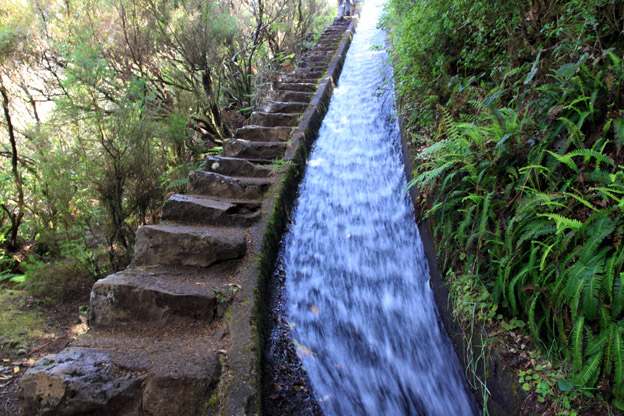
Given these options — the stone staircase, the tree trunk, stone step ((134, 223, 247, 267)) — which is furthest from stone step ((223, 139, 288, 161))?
the tree trunk

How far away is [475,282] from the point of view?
3.06m

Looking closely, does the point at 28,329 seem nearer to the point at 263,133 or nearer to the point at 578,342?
the point at 263,133

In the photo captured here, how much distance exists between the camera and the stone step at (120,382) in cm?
231

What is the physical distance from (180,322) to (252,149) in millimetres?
3194

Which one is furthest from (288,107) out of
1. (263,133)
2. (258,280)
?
(258,280)

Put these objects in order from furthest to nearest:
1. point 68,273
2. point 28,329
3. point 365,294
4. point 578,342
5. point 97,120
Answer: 1. point 68,273
2. point 97,120
3. point 28,329
4. point 365,294
5. point 578,342

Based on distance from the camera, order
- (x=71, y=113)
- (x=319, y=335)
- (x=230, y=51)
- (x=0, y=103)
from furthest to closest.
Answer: (x=230, y=51) → (x=0, y=103) → (x=71, y=113) → (x=319, y=335)

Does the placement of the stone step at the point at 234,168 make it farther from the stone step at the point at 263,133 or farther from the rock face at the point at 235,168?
the stone step at the point at 263,133

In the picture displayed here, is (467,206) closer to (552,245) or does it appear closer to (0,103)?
(552,245)

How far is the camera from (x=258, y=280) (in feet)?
11.0

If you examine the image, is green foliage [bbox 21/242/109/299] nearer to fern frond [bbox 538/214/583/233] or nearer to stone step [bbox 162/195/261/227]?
stone step [bbox 162/195/261/227]

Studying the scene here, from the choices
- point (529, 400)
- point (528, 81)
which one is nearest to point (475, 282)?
point (529, 400)

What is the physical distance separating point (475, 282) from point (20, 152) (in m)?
8.02

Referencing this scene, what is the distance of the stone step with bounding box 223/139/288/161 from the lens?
5520mm
